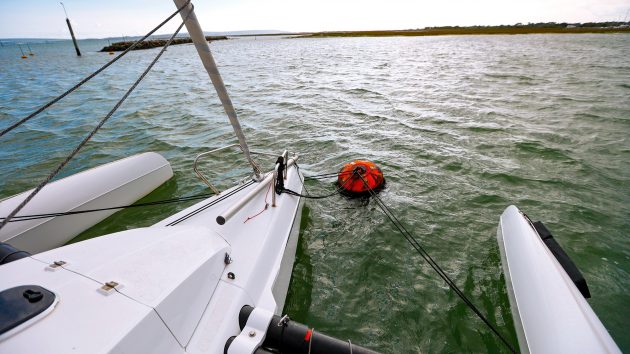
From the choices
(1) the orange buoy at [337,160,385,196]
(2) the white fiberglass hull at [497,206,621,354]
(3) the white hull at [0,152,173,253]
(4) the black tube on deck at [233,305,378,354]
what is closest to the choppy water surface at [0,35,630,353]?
(1) the orange buoy at [337,160,385,196]

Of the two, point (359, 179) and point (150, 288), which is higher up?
point (150, 288)

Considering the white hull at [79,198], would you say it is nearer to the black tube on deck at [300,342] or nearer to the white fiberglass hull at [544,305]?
the black tube on deck at [300,342]

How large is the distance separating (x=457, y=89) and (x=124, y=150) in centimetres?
1503

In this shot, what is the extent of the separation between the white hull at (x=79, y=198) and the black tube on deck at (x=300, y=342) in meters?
4.16

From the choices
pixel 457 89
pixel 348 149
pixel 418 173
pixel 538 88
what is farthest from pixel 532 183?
pixel 538 88

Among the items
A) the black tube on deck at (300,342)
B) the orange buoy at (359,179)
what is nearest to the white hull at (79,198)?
the orange buoy at (359,179)

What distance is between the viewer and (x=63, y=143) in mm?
8953

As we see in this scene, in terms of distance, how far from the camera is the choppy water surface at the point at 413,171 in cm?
376

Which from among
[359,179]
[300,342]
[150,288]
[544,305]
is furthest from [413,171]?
[150,288]

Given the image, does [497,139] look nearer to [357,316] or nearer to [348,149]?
[348,149]

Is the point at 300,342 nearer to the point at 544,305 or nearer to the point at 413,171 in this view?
the point at 544,305

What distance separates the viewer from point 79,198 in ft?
16.1

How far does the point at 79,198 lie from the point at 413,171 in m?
6.79

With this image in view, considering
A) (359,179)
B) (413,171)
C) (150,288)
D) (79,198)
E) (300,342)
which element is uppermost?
(150,288)
